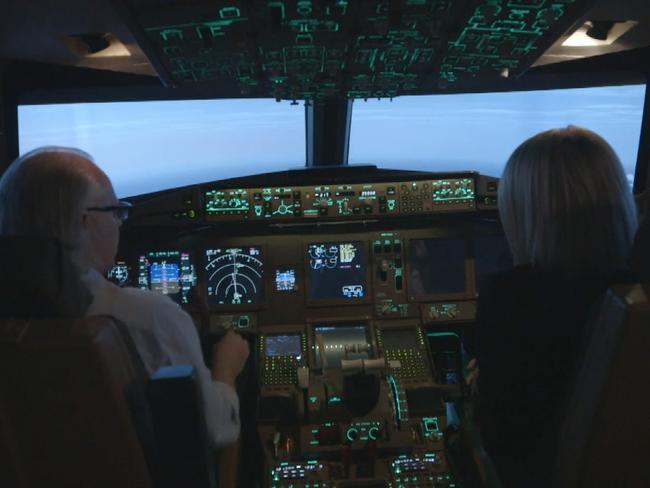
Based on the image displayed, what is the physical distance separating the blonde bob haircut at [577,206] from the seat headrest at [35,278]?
1009 mm

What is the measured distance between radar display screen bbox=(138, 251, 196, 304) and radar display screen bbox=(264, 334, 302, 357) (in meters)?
0.46

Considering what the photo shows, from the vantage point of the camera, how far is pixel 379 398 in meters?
2.89

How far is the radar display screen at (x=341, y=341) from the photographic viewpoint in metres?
3.19

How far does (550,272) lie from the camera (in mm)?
1535

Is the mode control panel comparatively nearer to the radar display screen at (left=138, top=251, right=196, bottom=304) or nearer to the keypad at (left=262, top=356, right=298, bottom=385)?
the radar display screen at (left=138, top=251, right=196, bottom=304)

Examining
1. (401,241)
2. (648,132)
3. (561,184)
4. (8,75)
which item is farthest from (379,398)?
(8,75)

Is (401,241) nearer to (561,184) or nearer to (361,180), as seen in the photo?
(361,180)

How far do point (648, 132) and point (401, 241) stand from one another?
5.51 ft

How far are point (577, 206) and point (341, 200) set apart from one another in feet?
5.89

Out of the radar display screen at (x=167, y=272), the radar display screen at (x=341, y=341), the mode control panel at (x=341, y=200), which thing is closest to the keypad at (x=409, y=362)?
the radar display screen at (x=341, y=341)

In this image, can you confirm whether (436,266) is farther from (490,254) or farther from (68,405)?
(68,405)

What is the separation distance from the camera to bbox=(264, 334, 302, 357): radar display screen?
3225mm

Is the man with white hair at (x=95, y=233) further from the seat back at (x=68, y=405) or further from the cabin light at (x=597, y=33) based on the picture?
the cabin light at (x=597, y=33)

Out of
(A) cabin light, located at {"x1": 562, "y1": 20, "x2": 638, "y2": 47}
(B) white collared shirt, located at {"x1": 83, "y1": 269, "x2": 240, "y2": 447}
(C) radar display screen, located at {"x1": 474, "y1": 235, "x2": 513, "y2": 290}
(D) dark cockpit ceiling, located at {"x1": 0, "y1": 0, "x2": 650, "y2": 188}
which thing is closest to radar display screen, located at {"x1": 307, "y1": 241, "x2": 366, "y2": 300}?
(C) radar display screen, located at {"x1": 474, "y1": 235, "x2": 513, "y2": 290}
